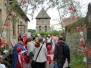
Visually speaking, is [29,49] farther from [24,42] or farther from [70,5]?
[70,5]

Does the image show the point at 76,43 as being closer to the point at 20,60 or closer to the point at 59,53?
the point at 59,53

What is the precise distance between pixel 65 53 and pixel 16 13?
2329mm

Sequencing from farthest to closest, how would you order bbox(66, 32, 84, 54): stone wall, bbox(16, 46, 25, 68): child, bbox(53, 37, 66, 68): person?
bbox(66, 32, 84, 54): stone wall < bbox(16, 46, 25, 68): child < bbox(53, 37, 66, 68): person

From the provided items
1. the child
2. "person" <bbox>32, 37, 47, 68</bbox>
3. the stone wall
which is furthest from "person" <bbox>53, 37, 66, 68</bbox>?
the stone wall

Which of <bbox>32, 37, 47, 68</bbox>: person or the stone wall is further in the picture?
the stone wall

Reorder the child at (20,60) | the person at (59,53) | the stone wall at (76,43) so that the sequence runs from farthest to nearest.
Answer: the stone wall at (76,43) < the child at (20,60) < the person at (59,53)

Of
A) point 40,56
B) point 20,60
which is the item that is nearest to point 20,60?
point 20,60

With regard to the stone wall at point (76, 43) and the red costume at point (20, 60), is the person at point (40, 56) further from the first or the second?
the stone wall at point (76, 43)

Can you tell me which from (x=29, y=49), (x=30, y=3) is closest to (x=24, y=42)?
(x=29, y=49)

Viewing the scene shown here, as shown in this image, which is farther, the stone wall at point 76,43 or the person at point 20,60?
the stone wall at point 76,43

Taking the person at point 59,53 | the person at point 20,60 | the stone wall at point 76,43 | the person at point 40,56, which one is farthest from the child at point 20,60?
the stone wall at point 76,43

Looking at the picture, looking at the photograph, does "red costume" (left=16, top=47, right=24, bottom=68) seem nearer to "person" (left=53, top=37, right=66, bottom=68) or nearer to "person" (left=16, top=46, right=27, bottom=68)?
"person" (left=16, top=46, right=27, bottom=68)

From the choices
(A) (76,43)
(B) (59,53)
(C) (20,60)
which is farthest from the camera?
(A) (76,43)

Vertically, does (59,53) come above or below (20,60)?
above
